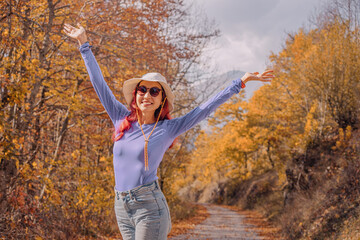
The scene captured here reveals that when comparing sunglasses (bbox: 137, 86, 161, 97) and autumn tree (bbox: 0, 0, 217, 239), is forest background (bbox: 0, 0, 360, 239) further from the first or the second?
sunglasses (bbox: 137, 86, 161, 97)

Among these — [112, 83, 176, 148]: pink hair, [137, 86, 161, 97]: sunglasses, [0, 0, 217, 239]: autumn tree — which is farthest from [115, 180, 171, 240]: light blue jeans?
[0, 0, 217, 239]: autumn tree

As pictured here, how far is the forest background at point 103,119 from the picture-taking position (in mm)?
5789

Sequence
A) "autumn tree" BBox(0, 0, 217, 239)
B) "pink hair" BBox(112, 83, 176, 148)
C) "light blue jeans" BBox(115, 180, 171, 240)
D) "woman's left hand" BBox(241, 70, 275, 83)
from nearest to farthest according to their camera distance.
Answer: "light blue jeans" BBox(115, 180, 171, 240), "pink hair" BBox(112, 83, 176, 148), "woman's left hand" BBox(241, 70, 275, 83), "autumn tree" BBox(0, 0, 217, 239)

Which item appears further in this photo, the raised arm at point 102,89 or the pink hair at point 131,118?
the raised arm at point 102,89

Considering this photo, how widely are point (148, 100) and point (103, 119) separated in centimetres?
744

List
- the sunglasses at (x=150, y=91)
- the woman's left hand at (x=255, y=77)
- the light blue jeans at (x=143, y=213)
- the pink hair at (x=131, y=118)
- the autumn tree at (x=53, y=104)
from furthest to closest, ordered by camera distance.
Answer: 1. the autumn tree at (x=53, y=104)
2. the woman's left hand at (x=255, y=77)
3. the sunglasses at (x=150, y=91)
4. the pink hair at (x=131, y=118)
5. the light blue jeans at (x=143, y=213)

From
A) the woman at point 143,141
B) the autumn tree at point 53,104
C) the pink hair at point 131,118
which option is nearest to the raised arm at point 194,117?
the woman at point 143,141

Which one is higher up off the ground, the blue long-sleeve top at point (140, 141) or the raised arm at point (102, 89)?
the raised arm at point (102, 89)

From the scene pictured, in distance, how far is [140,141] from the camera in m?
2.41

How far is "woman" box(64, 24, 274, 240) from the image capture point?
229cm

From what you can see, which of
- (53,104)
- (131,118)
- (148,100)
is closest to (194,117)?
(148,100)

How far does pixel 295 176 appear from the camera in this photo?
11.9 meters

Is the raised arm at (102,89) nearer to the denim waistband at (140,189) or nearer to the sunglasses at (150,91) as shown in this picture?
the sunglasses at (150,91)

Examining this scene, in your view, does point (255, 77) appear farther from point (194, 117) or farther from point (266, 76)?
point (194, 117)
